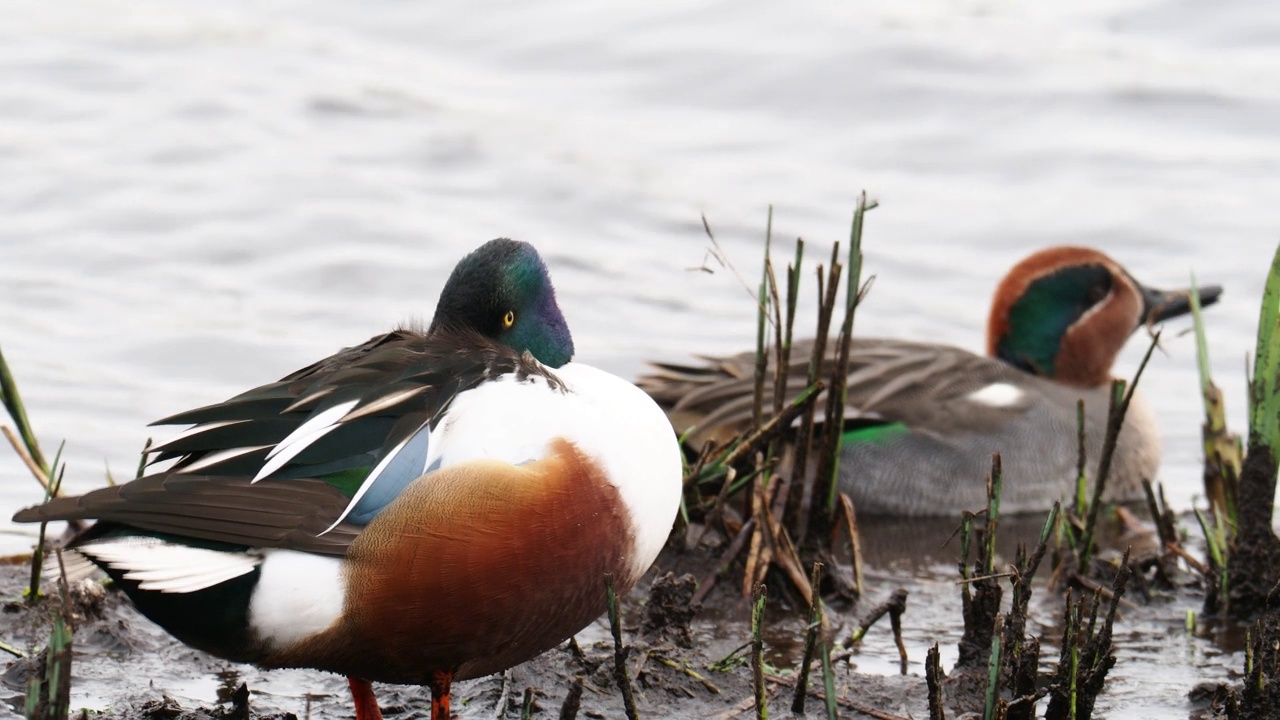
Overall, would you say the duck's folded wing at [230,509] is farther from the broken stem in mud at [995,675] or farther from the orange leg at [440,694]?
the broken stem in mud at [995,675]

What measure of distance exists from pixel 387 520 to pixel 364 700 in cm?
47

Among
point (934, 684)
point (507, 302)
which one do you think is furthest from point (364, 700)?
point (934, 684)

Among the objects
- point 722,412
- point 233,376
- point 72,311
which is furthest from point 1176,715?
point 72,311

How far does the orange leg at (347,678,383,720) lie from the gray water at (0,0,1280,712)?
9.50ft

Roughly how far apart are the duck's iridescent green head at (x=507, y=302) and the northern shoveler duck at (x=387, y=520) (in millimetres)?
230

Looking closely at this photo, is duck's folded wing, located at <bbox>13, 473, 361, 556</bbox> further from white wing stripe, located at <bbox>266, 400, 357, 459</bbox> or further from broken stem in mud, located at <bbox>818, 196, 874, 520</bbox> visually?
broken stem in mud, located at <bbox>818, 196, 874, 520</bbox>

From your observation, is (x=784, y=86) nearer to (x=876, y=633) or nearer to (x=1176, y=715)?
(x=876, y=633)

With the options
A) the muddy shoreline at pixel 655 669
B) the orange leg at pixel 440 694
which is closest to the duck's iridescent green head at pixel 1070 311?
the muddy shoreline at pixel 655 669

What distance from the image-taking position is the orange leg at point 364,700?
3.17 meters

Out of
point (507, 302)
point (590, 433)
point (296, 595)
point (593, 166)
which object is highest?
point (593, 166)

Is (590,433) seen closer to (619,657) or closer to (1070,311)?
(619,657)

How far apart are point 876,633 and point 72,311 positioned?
4115 millimetres

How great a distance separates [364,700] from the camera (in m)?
3.19

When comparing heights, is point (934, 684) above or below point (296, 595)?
below
